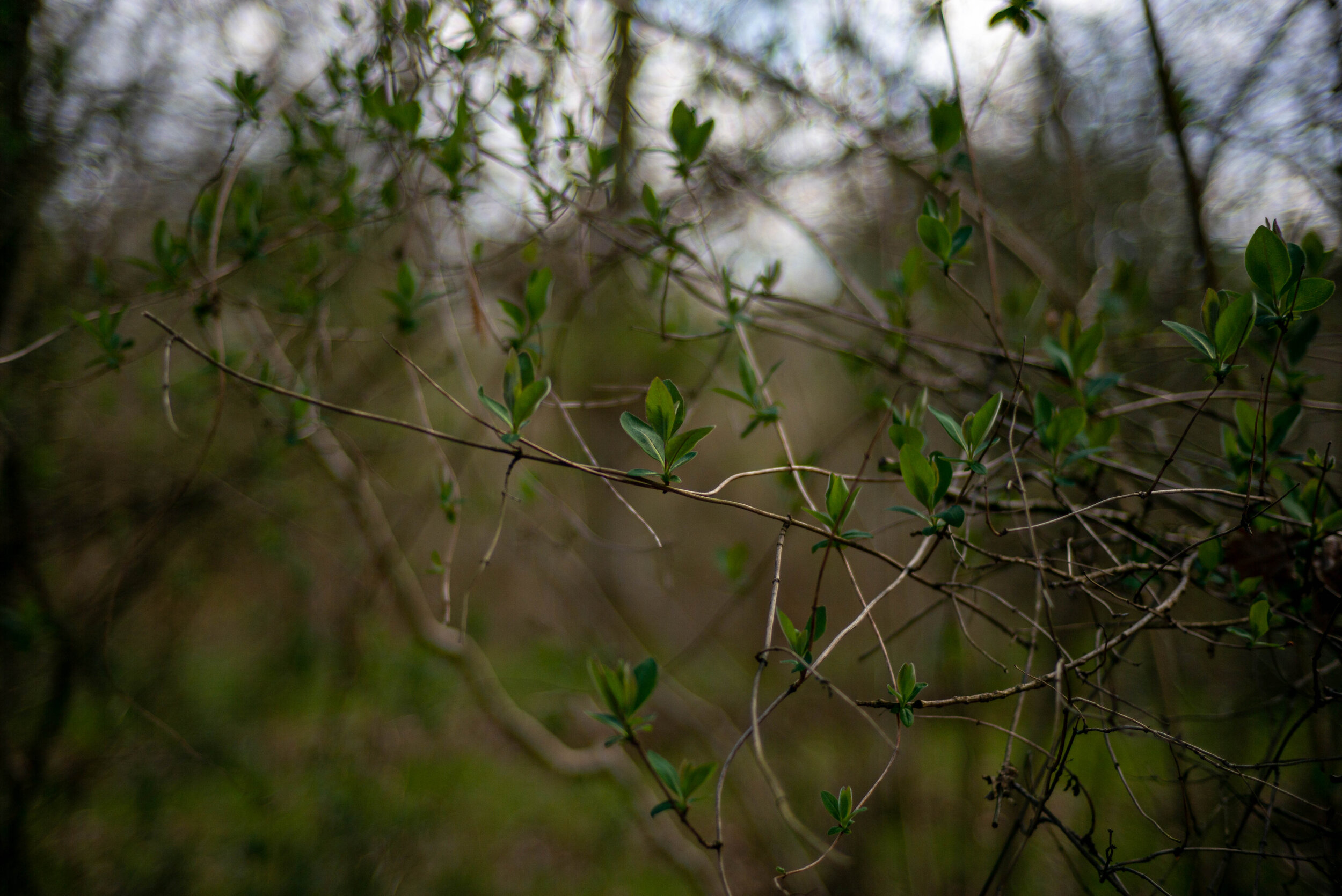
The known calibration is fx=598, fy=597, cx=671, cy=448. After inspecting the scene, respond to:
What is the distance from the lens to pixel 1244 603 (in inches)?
38.3

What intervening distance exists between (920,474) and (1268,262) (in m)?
0.51

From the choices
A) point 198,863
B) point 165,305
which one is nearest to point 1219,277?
point 165,305

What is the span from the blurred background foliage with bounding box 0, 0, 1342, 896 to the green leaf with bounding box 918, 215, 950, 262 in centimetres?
23

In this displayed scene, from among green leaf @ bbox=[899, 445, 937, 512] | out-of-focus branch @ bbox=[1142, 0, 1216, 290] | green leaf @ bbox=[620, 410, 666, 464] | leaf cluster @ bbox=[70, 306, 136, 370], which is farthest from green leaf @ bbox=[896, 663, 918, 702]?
leaf cluster @ bbox=[70, 306, 136, 370]

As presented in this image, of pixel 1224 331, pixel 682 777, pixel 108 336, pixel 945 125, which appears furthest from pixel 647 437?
pixel 108 336

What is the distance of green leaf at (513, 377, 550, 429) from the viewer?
80cm

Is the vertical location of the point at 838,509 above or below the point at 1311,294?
below

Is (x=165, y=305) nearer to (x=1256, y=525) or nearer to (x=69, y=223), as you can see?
(x=69, y=223)

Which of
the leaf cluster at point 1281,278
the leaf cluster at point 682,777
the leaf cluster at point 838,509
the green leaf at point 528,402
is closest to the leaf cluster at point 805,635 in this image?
the leaf cluster at point 838,509

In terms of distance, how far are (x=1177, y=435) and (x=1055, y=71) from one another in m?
1.20

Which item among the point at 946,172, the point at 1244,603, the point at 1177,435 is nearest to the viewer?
the point at 1244,603

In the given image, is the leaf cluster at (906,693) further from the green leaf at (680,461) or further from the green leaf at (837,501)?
the green leaf at (680,461)

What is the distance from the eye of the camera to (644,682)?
85 cm

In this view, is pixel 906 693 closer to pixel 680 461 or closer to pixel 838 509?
pixel 838 509
